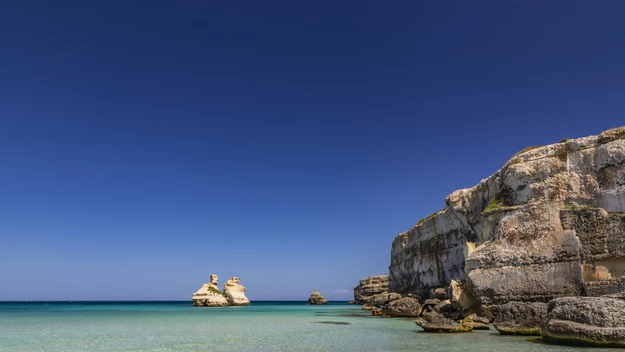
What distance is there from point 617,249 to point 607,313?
26.2 ft

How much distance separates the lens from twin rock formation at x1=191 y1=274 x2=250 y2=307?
83000 mm

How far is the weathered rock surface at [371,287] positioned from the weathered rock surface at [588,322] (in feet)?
259

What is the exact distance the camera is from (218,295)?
83375mm

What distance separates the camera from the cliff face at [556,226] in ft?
70.4

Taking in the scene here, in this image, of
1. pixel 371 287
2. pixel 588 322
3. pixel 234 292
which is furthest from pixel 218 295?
pixel 588 322

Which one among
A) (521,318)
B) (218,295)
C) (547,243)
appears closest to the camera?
(521,318)

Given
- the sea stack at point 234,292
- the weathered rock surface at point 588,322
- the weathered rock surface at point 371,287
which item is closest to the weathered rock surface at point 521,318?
the weathered rock surface at point 588,322

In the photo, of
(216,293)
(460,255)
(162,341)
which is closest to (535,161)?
(460,255)

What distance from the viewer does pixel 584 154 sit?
23938 millimetres

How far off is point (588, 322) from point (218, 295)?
7647 centimetres

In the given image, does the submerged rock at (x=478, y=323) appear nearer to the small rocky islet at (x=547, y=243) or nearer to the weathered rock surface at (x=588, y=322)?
the small rocky islet at (x=547, y=243)

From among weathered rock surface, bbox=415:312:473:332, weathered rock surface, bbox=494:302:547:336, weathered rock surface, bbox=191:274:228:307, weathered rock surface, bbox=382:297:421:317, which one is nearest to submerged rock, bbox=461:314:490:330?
weathered rock surface, bbox=415:312:473:332

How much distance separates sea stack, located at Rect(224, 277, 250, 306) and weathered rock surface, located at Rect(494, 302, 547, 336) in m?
72.3

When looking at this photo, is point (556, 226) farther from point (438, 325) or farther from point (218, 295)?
point (218, 295)
